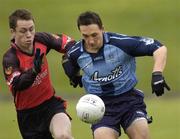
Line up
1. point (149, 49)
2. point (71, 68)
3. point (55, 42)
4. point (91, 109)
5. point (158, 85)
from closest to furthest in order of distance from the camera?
point (158, 85)
point (91, 109)
point (149, 49)
point (71, 68)
point (55, 42)

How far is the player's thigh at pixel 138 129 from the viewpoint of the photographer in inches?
439

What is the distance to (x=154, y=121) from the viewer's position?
18.8 metres

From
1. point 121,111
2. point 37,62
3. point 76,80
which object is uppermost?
point 37,62

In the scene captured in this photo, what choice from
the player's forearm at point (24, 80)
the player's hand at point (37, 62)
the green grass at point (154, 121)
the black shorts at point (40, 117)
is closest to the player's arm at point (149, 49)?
the player's hand at point (37, 62)

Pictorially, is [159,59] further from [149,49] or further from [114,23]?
[114,23]

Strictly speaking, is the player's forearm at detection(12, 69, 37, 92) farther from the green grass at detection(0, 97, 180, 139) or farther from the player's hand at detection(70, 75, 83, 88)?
the green grass at detection(0, 97, 180, 139)

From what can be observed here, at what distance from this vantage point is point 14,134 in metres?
17.6

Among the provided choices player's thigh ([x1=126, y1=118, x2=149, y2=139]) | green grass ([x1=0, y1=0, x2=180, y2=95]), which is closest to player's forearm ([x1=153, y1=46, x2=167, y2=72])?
player's thigh ([x1=126, y1=118, x2=149, y2=139])

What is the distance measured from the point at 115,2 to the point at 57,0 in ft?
7.49

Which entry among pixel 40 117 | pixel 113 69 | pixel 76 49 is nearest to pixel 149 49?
pixel 113 69

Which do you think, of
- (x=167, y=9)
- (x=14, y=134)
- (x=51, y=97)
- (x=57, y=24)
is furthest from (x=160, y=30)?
→ (x=51, y=97)

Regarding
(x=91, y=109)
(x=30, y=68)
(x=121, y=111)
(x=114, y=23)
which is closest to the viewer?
(x=91, y=109)

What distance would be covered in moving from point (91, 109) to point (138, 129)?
0.75 metres

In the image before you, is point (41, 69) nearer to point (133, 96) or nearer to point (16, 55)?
point (16, 55)
